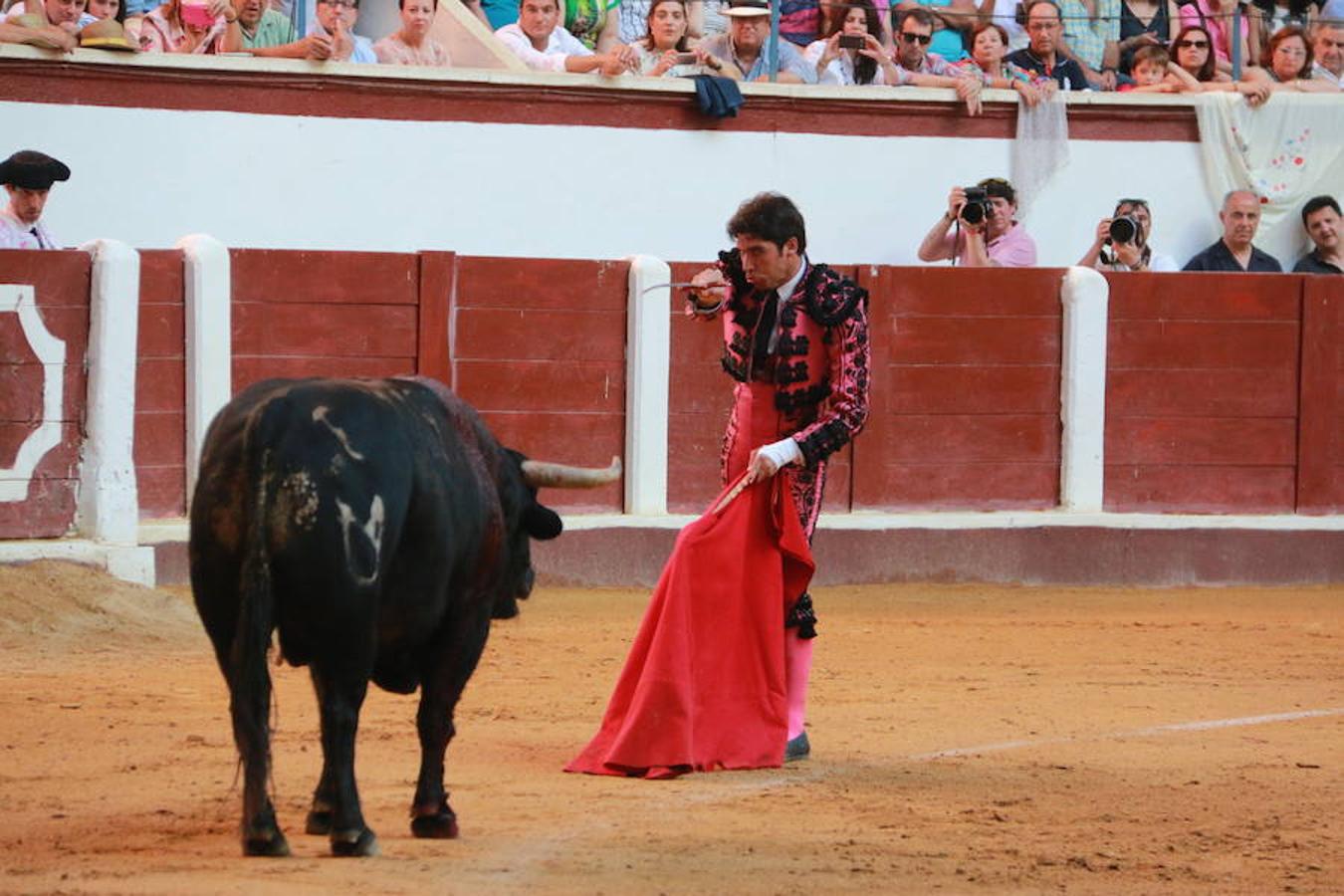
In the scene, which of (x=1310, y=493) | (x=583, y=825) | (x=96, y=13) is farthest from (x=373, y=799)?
(x=1310, y=493)

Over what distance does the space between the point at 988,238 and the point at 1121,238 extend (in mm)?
563

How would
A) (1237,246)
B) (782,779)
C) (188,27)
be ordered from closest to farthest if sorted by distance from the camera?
(782,779) → (188,27) → (1237,246)

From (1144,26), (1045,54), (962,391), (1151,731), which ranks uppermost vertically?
(1144,26)

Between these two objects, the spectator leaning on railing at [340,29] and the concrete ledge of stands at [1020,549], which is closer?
the concrete ledge of stands at [1020,549]

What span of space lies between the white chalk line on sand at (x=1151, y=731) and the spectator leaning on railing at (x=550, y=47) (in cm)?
459

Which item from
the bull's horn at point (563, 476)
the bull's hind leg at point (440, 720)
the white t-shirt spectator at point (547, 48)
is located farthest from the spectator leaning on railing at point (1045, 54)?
the bull's hind leg at point (440, 720)

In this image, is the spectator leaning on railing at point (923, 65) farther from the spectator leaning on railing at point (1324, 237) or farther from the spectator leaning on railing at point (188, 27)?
the spectator leaning on railing at point (188, 27)

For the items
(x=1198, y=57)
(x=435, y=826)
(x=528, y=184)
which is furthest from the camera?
(x=1198, y=57)

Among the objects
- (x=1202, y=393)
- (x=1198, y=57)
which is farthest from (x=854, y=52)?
(x=1202, y=393)

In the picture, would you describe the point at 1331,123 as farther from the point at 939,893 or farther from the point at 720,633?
the point at 939,893

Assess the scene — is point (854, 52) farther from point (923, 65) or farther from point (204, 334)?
point (204, 334)

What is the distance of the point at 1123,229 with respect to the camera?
10047 mm

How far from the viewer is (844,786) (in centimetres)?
505

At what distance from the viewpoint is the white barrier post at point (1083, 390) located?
9828 millimetres
